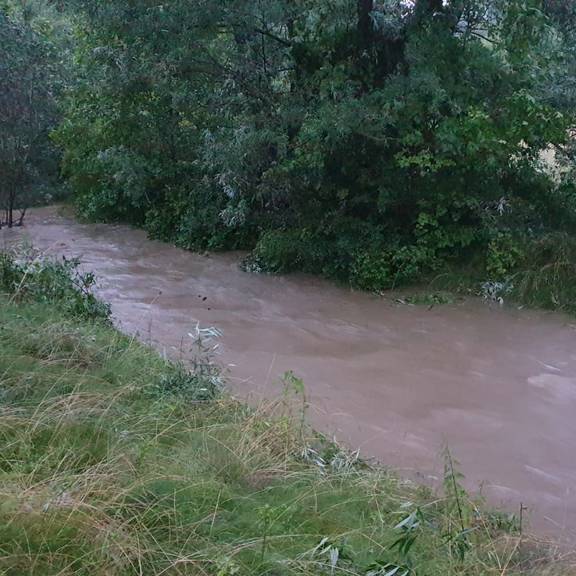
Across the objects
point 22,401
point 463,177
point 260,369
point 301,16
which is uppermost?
point 301,16

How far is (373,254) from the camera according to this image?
469 inches

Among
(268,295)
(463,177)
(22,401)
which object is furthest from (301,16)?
(22,401)

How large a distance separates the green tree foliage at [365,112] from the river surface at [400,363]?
1131mm

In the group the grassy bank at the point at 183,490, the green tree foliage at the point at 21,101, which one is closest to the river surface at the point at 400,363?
the grassy bank at the point at 183,490

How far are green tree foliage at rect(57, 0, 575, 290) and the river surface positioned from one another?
1.13 metres

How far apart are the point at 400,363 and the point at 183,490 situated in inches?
200

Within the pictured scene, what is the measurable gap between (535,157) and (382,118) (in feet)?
9.38

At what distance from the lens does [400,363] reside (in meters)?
8.59

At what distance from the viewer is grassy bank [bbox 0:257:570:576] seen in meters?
3.20

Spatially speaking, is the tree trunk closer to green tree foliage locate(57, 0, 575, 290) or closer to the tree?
green tree foliage locate(57, 0, 575, 290)

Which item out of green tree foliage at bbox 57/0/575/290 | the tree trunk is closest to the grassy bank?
green tree foliage at bbox 57/0/575/290

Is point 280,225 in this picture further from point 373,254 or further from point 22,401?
point 22,401

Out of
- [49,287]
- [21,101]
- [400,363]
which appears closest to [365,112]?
[400,363]

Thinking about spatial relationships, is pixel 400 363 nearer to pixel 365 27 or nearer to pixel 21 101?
pixel 365 27
